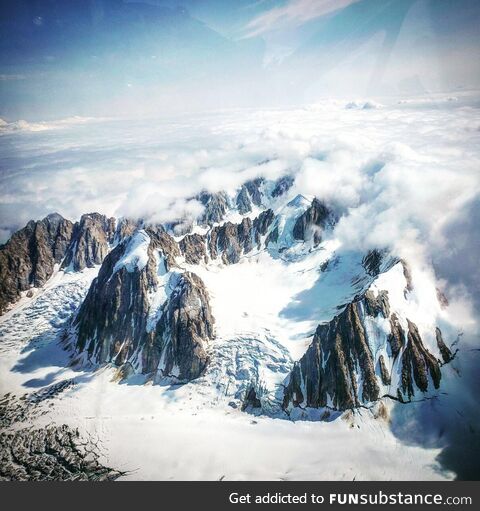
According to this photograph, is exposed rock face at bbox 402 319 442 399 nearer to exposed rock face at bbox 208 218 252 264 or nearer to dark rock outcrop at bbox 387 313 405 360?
dark rock outcrop at bbox 387 313 405 360

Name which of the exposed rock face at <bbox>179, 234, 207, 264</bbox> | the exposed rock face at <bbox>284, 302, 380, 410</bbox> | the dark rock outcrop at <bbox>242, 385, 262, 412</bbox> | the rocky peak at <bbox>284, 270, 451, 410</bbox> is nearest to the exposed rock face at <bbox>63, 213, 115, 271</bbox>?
the exposed rock face at <bbox>179, 234, 207, 264</bbox>

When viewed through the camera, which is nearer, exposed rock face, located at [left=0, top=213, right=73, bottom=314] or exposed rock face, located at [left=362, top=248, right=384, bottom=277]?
exposed rock face, located at [left=362, top=248, right=384, bottom=277]

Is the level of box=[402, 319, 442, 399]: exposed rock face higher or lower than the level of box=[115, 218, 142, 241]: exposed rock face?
lower

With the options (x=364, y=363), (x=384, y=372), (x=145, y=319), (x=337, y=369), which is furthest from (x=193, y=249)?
(x=384, y=372)

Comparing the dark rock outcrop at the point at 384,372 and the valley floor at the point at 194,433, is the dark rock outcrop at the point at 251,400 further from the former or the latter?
the dark rock outcrop at the point at 384,372

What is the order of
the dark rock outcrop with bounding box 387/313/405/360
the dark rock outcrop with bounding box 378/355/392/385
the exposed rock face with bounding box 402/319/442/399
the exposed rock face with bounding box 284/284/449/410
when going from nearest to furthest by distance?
1. the exposed rock face with bounding box 402/319/442/399
2. the exposed rock face with bounding box 284/284/449/410
3. the dark rock outcrop with bounding box 378/355/392/385
4. the dark rock outcrop with bounding box 387/313/405/360

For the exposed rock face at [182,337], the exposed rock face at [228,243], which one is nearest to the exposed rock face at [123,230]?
the exposed rock face at [228,243]
